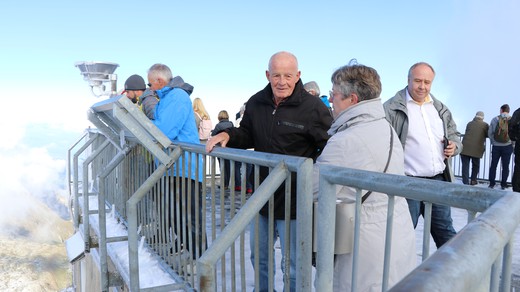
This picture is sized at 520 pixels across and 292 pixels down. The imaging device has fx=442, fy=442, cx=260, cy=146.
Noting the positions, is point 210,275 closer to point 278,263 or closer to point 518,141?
point 278,263

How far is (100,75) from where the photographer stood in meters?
10.4

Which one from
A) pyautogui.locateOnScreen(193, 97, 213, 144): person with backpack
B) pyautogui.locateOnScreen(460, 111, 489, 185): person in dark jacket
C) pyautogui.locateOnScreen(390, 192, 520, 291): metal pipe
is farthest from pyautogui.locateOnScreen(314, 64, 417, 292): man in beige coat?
pyautogui.locateOnScreen(460, 111, 489, 185): person in dark jacket

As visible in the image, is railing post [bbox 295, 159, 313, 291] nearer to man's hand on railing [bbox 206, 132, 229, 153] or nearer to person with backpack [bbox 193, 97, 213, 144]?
man's hand on railing [bbox 206, 132, 229, 153]

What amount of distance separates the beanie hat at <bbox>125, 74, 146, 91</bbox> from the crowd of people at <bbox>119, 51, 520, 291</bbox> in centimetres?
96

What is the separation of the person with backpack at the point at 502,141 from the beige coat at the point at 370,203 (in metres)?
7.68

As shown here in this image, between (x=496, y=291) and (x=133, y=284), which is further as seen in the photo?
(x=133, y=284)

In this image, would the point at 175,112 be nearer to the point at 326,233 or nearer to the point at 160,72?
the point at 160,72

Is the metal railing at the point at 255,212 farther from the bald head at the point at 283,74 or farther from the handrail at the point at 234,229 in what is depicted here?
the bald head at the point at 283,74

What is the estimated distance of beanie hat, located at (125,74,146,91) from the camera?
5586mm

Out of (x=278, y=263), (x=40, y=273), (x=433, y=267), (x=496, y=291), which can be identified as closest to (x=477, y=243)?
(x=433, y=267)

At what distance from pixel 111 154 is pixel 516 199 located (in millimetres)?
5447

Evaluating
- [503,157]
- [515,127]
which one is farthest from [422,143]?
[503,157]

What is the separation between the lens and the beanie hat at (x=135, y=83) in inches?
220

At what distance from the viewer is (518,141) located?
5.95 m
